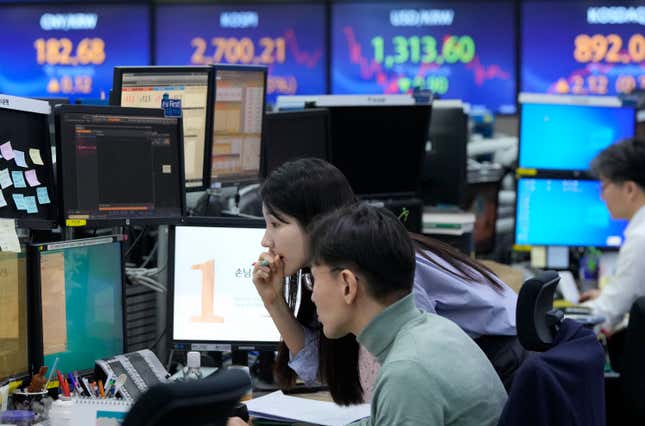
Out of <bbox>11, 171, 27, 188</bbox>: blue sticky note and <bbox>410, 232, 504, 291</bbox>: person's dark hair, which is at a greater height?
<bbox>11, 171, 27, 188</bbox>: blue sticky note

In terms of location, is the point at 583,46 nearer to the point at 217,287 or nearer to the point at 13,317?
the point at 217,287

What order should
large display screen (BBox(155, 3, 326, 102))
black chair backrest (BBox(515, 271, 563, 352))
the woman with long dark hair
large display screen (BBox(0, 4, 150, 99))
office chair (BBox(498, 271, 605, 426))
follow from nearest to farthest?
office chair (BBox(498, 271, 605, 426)) → black chair backrest (BBox(515, 271, 563, 352)) → the woman with long dark hair → large display screen (BBox(155, 3, 326, 102)) → large display screen (BBox(0, 4, 150, 99))

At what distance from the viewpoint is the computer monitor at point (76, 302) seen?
7.94ft

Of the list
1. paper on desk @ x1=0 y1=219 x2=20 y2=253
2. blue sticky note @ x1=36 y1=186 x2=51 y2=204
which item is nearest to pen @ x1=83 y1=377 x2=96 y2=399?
paper on desk @ x1=0 y1=219 x2=20 y2=253

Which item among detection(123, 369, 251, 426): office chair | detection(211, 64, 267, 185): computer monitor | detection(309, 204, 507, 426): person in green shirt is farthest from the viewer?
detection(211, 64, 267, 185): computer monitor

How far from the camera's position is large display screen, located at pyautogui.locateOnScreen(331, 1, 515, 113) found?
7.94 m

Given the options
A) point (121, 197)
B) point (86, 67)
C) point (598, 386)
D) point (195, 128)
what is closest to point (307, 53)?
point (86, 67)

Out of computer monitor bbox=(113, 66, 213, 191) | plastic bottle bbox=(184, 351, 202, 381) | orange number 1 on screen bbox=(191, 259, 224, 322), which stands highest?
computer monitor bbox=(113, 66, 213, 191)

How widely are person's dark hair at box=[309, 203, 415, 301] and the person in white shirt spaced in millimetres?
2413

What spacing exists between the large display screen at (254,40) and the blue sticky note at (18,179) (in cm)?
570

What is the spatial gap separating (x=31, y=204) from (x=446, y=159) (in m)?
2.71

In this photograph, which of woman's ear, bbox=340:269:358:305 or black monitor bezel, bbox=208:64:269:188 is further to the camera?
black monitor bezel, bbox=208:64:269:188

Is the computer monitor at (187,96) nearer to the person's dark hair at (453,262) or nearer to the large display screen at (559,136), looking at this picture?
the person's dark hair at (453,262)

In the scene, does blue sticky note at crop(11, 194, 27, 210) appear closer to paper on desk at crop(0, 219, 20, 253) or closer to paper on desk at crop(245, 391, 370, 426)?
paper on desk at crop(0, 219, 20, 253)
